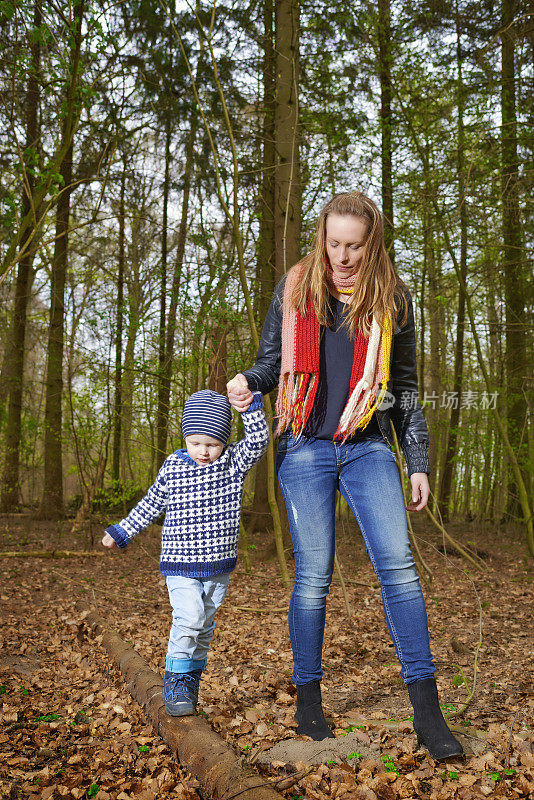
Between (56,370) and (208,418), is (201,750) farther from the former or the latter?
(56,370)

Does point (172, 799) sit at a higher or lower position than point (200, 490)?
lower

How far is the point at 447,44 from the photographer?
9273mm

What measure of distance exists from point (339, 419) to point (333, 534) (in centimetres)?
50

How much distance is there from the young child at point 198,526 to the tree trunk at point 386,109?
681 centimetres

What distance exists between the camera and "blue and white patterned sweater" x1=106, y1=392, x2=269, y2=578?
2865mm

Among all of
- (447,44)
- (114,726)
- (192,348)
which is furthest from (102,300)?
(114,726)

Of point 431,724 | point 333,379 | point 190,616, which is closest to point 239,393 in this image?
point 333,379

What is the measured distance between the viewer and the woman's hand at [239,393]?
269 cm

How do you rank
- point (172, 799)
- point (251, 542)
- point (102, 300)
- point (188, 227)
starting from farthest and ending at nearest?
point (102, 300) → point (188, 227) → point (251, 542) → point (172, 799)

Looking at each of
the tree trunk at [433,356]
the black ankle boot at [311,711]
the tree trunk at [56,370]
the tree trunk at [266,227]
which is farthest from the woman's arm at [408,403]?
the tree trunk at [433,356]

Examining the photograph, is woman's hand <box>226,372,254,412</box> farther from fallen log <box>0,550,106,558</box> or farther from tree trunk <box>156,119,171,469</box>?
fallen log <box>0,550,106,558</box>

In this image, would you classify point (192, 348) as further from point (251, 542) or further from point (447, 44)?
point (447, 44)

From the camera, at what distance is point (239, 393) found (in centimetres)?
270

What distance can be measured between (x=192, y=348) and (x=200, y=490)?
6331mm
